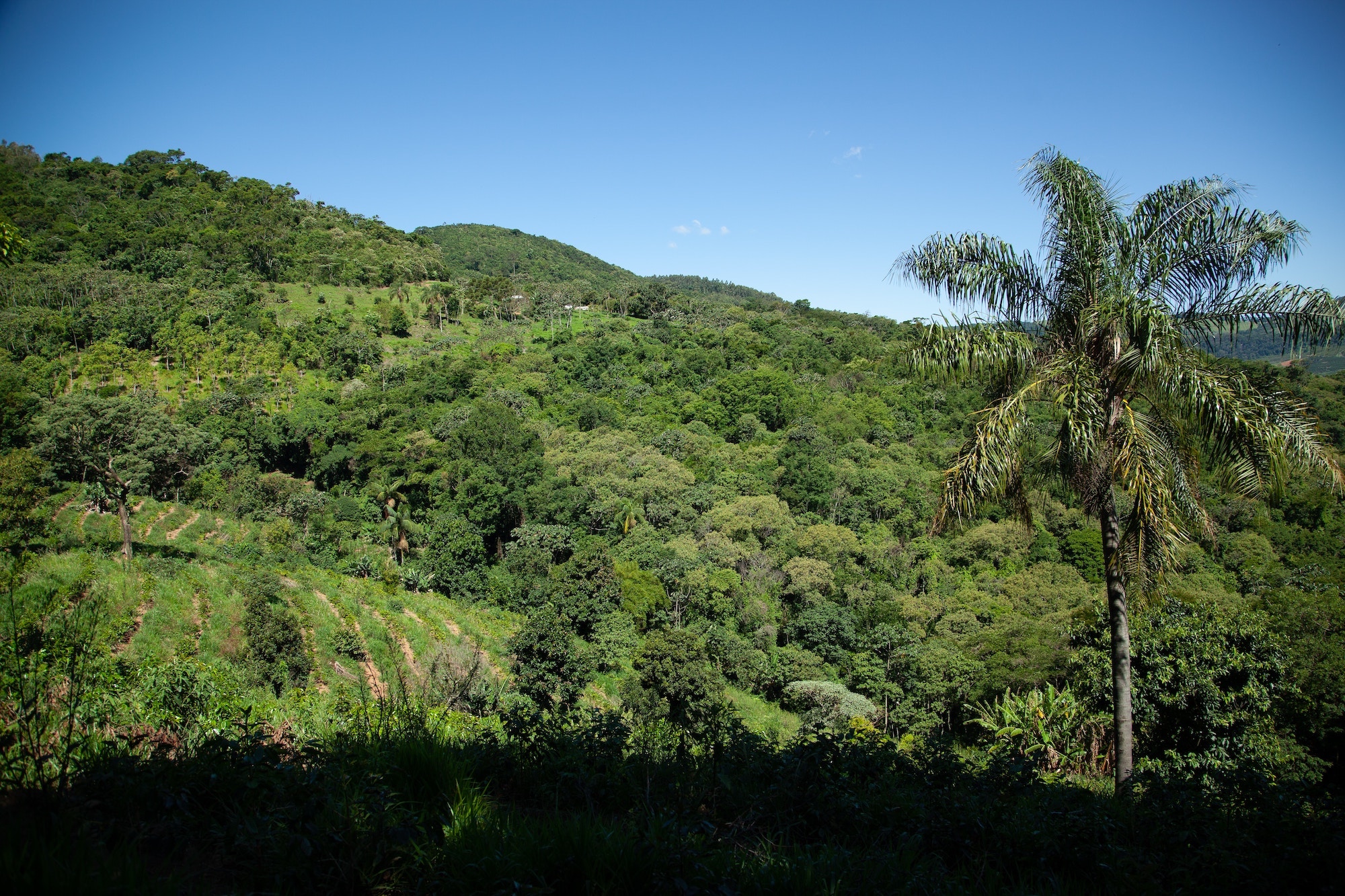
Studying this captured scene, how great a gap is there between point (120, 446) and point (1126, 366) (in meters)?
35.9

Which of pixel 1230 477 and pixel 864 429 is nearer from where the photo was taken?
pixel 1230 477

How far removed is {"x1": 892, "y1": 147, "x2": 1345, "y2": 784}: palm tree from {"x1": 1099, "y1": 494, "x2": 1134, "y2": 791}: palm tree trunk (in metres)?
0.01

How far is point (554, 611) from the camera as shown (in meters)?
17.7

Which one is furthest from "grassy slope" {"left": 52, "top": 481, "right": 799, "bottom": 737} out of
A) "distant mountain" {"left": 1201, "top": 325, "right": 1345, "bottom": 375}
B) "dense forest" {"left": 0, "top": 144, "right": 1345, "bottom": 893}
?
"distant mountain" {"left": 1201, "top": 325, "right": 1345, "bottom": 375}

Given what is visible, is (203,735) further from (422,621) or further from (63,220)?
(63,220)

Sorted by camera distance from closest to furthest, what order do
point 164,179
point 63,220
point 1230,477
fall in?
point 1230,477, point 63,220, point 164,179

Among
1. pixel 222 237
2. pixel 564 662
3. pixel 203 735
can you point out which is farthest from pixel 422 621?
pixel 222 237

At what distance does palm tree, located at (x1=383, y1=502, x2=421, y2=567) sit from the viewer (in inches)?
1256

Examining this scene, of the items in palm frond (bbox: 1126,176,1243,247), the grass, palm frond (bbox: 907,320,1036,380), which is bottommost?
the grass

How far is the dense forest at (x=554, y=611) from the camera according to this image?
2621mm

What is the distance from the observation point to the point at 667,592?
28000mm

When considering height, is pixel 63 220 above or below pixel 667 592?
above

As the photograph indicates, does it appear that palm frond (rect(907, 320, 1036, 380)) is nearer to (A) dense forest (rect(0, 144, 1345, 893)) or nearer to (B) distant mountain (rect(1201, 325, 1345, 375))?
(A) dense forest (rect(0, 144, 1345, 893))

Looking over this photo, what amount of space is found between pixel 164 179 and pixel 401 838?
110355 millimetres
